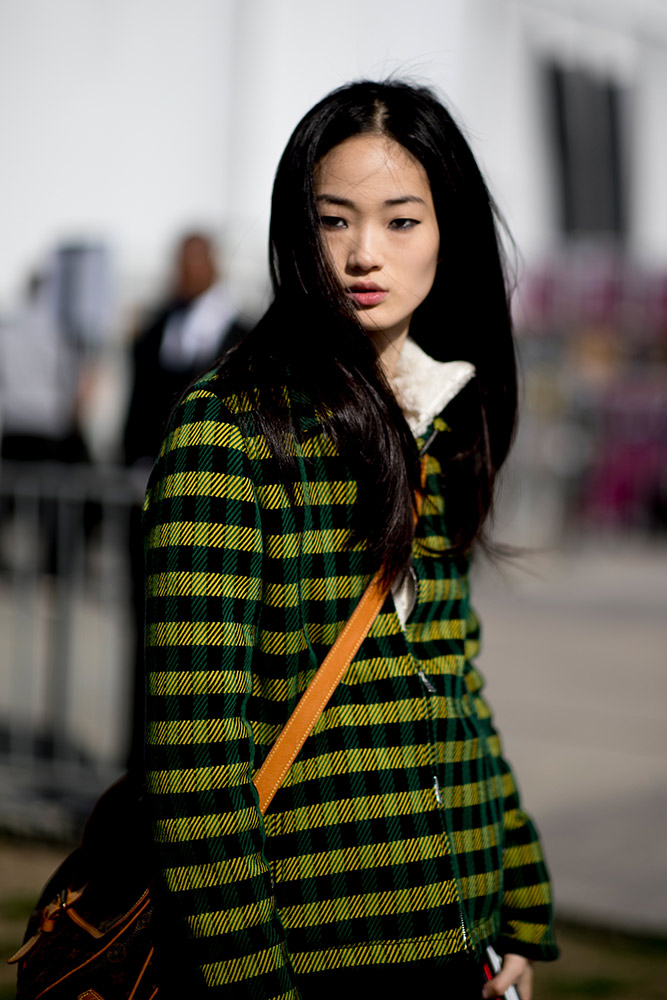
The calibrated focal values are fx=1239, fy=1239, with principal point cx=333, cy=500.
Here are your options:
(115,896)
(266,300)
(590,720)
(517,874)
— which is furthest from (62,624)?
(115,896)

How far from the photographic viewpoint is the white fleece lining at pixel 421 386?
1.68 meters

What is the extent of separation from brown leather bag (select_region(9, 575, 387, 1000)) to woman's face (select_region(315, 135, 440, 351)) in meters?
0.38

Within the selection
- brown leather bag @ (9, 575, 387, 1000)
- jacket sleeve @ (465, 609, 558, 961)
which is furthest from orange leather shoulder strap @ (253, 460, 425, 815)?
jacket sleeve @ (465, 609, 558, 961)

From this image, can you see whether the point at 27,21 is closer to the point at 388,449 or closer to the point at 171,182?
the point at 171,182

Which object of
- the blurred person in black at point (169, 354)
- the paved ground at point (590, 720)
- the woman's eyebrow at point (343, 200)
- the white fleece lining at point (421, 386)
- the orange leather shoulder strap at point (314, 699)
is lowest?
the paved ground at point (590, 720)

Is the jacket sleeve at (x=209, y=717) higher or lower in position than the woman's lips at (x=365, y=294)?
lower

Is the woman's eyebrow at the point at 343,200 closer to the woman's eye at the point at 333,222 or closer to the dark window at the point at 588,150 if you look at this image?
the woman's eye at the point at 333,222

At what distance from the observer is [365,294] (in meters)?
1.60

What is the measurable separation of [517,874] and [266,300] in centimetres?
128

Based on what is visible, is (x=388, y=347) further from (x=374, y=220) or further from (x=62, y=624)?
(x=62, y=624)

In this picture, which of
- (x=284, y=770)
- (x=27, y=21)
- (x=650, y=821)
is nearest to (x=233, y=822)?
(x=284, y=770)

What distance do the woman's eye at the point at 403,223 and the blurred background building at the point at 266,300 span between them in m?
0.34

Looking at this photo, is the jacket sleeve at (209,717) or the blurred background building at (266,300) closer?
the jacket sleeve at (209,717)

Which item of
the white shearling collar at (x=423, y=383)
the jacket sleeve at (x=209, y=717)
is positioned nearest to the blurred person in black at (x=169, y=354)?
the white shearling collar at (x=423, y=383)
